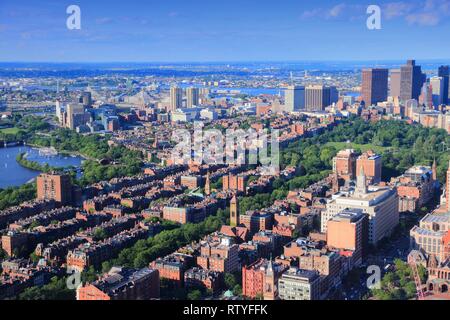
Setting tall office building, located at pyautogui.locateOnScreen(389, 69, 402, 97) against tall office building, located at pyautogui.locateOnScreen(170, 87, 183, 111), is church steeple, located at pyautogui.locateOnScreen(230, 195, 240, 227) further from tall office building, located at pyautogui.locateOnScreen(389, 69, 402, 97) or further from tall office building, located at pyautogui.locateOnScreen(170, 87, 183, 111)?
tall office building, located at pyautogui.locateOnScreen(389, 69, 402, 97)

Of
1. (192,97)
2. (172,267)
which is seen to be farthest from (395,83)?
(172,267)

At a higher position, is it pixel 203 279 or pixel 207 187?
pixel 207 187

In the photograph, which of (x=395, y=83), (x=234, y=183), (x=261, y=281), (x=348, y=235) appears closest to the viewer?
(x=261, y=281)

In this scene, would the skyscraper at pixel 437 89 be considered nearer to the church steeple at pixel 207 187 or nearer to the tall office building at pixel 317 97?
the tall office building at pixel 317 97

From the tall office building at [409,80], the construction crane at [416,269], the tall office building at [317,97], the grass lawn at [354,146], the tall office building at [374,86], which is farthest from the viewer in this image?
the tall office building at [374,86]

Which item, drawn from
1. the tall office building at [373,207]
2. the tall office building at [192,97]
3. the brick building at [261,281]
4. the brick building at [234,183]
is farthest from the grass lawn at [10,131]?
the brick building at [261,281]

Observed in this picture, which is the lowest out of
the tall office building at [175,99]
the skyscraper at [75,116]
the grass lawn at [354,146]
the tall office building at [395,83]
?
the grass lawn at [354,146]

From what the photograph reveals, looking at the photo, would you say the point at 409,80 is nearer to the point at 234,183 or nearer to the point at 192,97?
the point at 192,97
